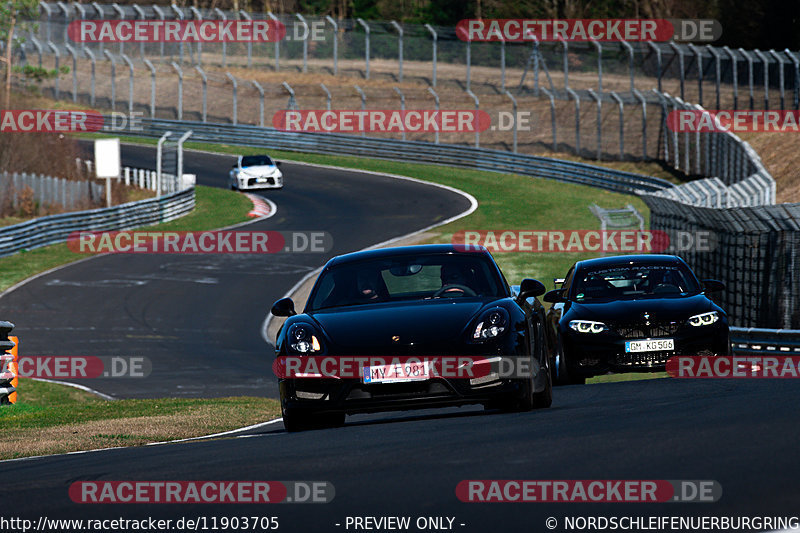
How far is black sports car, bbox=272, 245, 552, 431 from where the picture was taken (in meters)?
9.52

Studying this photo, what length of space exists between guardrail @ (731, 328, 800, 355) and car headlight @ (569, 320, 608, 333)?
442cm

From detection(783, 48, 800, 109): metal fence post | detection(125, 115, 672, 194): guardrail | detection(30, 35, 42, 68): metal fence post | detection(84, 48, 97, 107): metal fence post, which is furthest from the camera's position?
detection(30, 35, 42, 68): metal fence post

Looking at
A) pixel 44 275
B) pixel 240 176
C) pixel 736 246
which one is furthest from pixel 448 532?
pixel 240 176

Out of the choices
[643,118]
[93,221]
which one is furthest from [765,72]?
[93,221]

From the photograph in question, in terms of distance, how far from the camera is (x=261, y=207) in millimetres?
45781

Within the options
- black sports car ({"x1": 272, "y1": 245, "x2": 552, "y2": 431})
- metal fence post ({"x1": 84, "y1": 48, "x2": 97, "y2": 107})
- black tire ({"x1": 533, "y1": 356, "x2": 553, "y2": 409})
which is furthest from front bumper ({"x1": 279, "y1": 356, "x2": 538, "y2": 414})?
metal fence post ({"x1": 84, "y1": 48, "x2": 97, "y2": 107})

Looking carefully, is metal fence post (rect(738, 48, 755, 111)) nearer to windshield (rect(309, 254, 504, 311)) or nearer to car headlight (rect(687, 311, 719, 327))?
car headlight (rect(687, 311, 719, 327))

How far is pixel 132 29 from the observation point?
66.5 meters

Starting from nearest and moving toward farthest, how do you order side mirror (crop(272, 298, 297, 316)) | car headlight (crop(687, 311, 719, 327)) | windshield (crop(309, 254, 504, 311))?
windshield (crop(309, 254, 504, 311)) < side mirror (crop(272, 298, 297, 316)) < car headlight (crop(687, 311, 719, 327))

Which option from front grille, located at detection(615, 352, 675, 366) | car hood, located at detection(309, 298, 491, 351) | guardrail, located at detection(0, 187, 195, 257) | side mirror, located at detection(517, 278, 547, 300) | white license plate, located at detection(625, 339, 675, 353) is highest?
side mirror, located at detection(517, 278, 547, 300)

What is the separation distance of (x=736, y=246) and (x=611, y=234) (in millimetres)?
16372

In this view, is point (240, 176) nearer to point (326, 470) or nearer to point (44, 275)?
point (44, 275)

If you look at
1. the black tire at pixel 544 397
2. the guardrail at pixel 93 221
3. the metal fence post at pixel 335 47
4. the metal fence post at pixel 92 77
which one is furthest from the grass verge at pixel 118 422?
the metal fence post at pixel 335 47

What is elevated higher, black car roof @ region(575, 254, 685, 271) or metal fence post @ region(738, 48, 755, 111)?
metal fence post @ region(738, 48, 755, 111)
